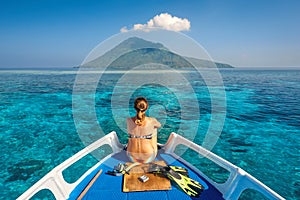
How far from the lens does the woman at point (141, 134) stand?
3691 millimetres

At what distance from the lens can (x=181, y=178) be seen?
11.9 feet

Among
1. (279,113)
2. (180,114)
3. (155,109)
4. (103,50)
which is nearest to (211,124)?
(180,114)

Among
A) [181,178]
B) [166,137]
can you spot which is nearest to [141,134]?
[181,178]

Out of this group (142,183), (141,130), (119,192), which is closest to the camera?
(119,192)

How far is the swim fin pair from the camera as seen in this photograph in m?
3.37

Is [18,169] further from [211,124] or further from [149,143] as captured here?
[211,124]

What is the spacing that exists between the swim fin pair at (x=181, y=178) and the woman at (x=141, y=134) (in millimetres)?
310

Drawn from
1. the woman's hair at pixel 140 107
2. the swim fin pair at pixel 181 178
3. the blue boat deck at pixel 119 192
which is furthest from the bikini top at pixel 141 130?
the blue boat deck at pixel 119 192

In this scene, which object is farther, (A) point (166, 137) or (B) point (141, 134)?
(A) point (166, 137)

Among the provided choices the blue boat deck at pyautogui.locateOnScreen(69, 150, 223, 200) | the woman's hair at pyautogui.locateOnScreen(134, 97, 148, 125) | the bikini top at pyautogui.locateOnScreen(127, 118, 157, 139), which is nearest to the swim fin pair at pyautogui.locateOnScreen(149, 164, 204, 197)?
the blue boat deck at pyautogui.locateOnScreen(69, 150, 223, 200)

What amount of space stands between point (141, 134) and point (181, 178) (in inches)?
43.4

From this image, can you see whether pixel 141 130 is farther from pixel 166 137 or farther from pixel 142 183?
pixel 166 137

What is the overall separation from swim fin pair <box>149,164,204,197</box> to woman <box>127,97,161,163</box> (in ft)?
1.02

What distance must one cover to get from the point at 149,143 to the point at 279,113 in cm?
1519
